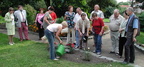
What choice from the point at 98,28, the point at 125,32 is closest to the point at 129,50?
the point at 125,32

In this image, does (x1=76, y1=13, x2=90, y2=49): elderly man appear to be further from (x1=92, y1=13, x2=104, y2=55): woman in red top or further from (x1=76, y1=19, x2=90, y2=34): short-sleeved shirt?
(x1=92, y1=13, x2=104, y2=55): woman in red top

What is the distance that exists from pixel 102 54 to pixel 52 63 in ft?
7.84

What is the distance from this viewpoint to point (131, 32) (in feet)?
19.1

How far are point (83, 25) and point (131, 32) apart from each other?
2340mm

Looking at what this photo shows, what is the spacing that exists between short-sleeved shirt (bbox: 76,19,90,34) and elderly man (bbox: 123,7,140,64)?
82.6 inches

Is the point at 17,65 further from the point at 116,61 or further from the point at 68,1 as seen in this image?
the point at 68,1

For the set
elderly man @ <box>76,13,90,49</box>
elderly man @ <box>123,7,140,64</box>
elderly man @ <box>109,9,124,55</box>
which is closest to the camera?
elderly man @ <box>123,7,140,64</box>

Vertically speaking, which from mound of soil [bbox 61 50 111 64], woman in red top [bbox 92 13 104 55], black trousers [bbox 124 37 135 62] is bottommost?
mound of soil [bbox 61 50 111 64]

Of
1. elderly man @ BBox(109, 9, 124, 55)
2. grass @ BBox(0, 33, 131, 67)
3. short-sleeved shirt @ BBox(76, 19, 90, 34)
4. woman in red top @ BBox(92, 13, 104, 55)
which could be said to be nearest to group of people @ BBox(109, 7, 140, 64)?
elderly man @ BBox(109, 9, 124, 55)

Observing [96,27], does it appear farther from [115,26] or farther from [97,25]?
[115,26]

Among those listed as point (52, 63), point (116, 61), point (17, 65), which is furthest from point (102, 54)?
point (17, 65)

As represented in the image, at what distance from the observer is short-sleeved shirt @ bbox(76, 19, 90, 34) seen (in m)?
7.61

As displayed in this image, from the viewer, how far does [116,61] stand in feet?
20.7

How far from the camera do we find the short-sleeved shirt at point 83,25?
7.61m
